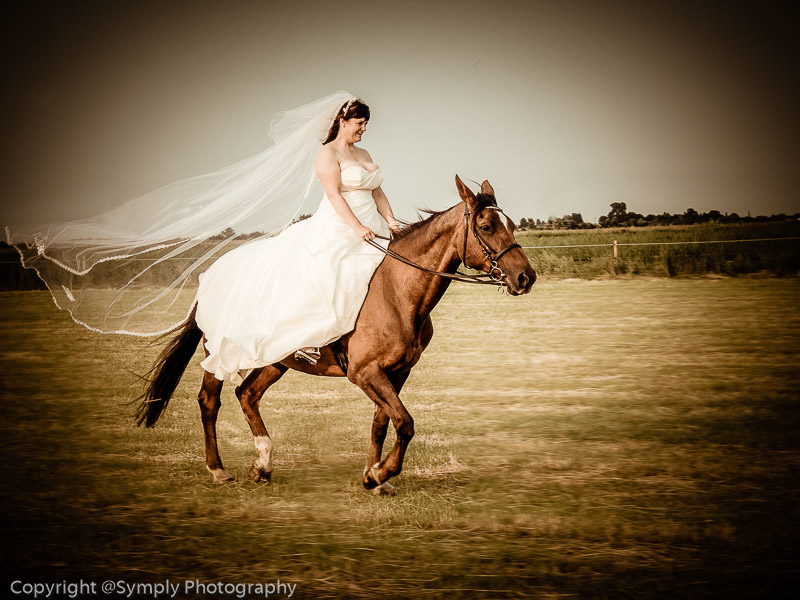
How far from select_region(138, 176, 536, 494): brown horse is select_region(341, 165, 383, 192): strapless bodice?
48 centimetres

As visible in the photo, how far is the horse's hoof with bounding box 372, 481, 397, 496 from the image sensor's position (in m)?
5.75

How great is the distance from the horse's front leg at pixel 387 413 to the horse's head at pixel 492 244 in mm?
1083

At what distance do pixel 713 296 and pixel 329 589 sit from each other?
20.0 m

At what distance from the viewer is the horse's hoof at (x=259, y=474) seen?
6.15 m

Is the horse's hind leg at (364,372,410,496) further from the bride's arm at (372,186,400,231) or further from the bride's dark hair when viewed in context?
the bride's dark hair

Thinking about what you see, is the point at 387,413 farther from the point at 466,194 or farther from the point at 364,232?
the point at 466,194

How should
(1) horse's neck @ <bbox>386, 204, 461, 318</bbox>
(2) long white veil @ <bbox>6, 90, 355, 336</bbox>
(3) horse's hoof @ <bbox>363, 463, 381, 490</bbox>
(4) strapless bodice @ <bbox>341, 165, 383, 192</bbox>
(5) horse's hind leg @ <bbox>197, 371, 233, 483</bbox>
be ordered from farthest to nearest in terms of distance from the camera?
(2) long white veil @ <bbox>6, 90, 355, 336</bbox>
(5) horse's hind leg @ <bbox>197, 371, 233, 483</bbox>
(4) strapless bodice @ <bbox>341, 165, 383, 192</bbox>
(3) horse's hoof @ <bbox>363, 463, 381, 490</bbox>
(1) horse's neck @ <bbox>386, 204, 461, 318</bbox>

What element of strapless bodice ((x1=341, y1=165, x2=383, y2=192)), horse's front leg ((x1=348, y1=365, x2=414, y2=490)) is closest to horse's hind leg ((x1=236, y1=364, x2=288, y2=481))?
horse's front leg ((x1=348, y1=365, x2=414, y2=490))

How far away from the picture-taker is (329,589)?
412 centimetres

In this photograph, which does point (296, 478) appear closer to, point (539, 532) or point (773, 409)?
point (539, 532)

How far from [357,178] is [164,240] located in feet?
7.12

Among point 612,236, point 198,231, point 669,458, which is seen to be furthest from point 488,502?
point 612,236

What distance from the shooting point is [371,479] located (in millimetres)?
5641

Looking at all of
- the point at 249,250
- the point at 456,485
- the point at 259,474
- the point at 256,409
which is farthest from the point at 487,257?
the point at 259,474
